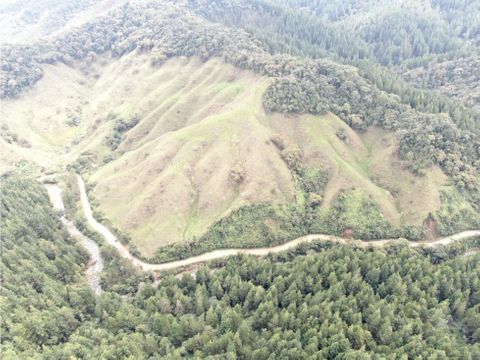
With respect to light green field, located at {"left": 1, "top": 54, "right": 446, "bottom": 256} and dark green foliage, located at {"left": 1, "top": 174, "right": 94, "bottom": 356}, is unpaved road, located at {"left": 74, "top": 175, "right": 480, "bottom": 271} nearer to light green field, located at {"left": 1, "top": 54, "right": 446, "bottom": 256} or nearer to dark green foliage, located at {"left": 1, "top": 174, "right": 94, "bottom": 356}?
light green field, located at {"left": 1, "top": 54, "right": 446, "bottom": 256}

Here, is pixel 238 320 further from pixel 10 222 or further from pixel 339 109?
pixel 339 109

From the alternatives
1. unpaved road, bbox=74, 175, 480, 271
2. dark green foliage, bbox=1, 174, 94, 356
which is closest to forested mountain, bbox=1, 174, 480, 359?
dark green foliage, bbox=1, 174, 94, 356

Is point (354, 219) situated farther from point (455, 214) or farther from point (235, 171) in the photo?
point (235, 171)

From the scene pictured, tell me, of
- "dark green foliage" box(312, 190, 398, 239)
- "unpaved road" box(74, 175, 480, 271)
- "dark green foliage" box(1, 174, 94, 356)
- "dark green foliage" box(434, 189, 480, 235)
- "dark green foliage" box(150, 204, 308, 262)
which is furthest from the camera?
"dark green foliage" box(434, 189, 480, 235)

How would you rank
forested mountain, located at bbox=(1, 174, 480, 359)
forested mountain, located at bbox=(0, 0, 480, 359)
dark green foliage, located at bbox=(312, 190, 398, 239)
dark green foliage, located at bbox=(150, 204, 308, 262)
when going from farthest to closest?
1. dark green foliage, located at bbox=(312, 190, 398, 239)
2. dark green foliage, located at bbox=(150, 204, 308, 262)
3. forested mountain, located at bbox=(0, 0, 480, 359)
4. forested mountain, located at bbox=(1, 174, 480, 359)

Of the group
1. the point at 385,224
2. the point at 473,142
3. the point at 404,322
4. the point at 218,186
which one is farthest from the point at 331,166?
the point at 404,322

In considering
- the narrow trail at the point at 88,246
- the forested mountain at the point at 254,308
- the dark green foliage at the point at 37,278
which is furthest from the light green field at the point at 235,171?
the forested mountain at the point at 254,308

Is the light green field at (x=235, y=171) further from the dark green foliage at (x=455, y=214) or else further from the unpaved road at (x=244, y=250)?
the unpaved road at (x=244, y=250)

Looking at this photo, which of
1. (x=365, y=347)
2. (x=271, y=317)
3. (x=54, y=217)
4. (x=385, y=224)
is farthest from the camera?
(x=54, y=217)

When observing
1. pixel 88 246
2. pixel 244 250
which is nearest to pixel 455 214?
pixel 244 250
